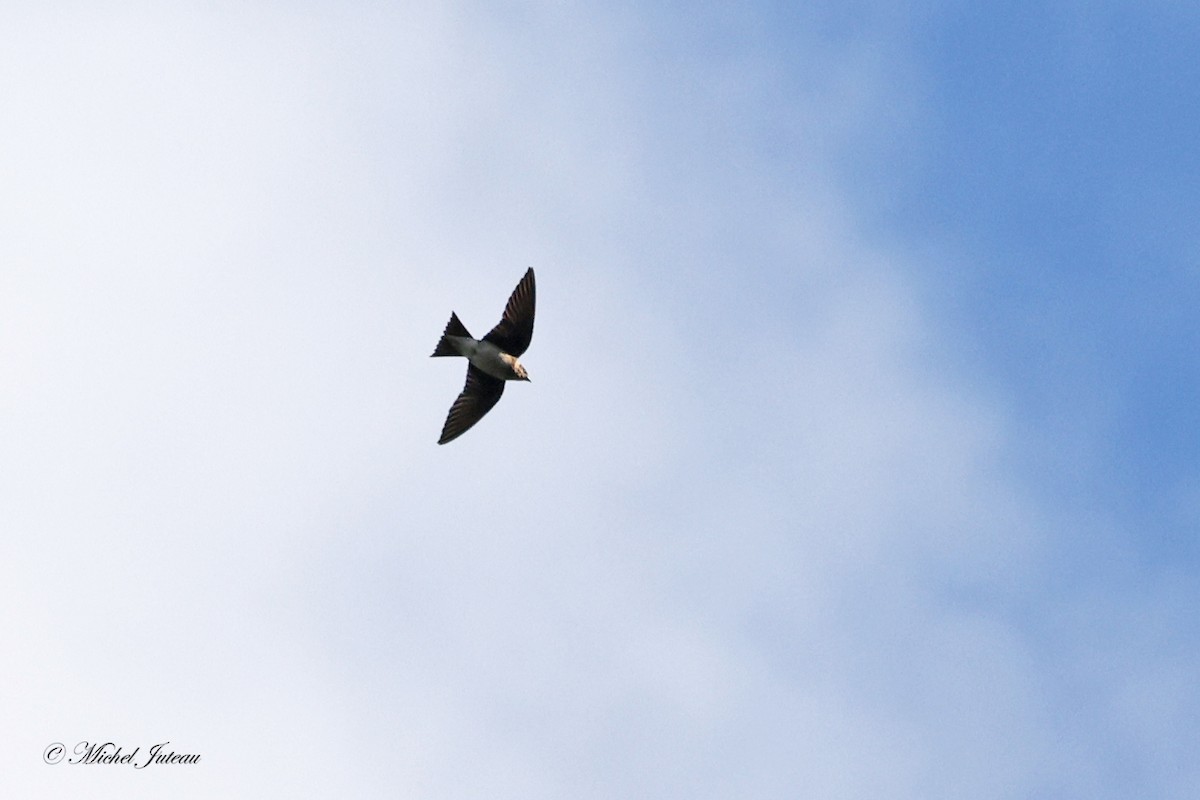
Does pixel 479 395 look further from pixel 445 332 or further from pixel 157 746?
pixel 157 746

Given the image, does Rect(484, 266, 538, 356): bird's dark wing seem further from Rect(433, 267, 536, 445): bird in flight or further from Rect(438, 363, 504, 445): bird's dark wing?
Rect(438, 363, 504, 445): bird's dark wing

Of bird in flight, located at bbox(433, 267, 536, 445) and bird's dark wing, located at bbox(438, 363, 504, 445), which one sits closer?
bird in flight, located at bbox(433, 267, 536, 445)

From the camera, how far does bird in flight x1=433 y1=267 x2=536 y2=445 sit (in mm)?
25891

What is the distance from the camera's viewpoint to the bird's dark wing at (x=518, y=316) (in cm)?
2627

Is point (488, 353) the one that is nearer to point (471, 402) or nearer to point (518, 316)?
point (518, 316)

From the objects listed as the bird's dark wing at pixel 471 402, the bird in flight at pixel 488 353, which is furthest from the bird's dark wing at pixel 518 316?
the bird's dark wing at pixel 471 402

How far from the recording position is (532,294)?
26359 millimetres

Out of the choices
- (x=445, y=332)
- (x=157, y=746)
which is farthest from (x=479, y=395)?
(x=157, y=746)

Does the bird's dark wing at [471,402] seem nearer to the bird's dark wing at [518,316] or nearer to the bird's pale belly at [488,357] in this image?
the bird's pale belly at [488,357]

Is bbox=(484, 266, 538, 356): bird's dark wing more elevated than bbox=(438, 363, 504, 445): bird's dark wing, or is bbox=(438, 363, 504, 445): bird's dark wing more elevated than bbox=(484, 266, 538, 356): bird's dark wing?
bbox=(484, 266, 538, 356): bird's dark wing

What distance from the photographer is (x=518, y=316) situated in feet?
86.2

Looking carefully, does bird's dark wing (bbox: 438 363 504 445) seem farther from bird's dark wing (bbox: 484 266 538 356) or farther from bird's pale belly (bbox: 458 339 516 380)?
bird's dark wing (bbox: 484 266 538 356)

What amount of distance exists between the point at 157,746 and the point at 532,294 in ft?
32.7

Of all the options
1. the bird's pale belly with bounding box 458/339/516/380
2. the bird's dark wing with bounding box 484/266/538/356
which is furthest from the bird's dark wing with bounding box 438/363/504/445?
the bird's dark wing with bounding box 484/266/538/356
